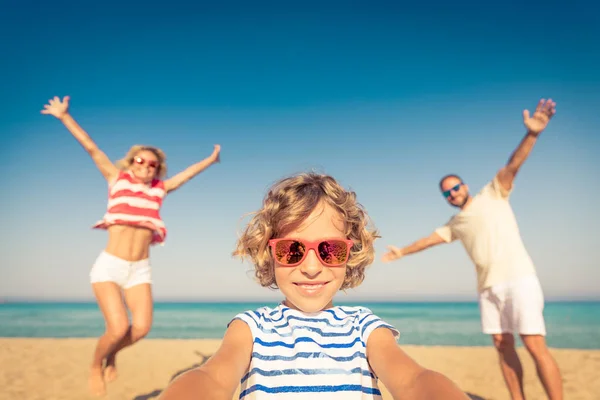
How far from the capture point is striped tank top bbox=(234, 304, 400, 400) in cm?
184

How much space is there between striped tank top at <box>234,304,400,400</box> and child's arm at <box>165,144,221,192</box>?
412 cm

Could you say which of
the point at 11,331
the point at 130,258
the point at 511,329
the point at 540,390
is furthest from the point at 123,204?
the point at 11,331

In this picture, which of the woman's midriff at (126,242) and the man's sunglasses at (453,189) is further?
the man's sunglasses at (453,189)

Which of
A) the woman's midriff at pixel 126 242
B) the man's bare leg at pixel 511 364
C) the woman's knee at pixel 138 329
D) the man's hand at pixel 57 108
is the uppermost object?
the man's hand at pixel 57 108

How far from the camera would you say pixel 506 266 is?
197 inches

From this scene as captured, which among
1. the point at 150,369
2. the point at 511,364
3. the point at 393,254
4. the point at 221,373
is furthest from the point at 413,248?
the point at 150,369

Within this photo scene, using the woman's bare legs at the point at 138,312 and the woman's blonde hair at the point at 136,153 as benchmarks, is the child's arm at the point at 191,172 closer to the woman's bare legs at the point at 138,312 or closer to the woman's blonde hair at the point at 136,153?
the woman's blonde hair at the point at 136,153

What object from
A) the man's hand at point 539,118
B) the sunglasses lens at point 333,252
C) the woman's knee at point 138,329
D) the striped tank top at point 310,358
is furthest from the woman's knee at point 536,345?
the woman's knee at point 138,329

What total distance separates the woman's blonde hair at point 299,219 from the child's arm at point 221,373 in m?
0.47

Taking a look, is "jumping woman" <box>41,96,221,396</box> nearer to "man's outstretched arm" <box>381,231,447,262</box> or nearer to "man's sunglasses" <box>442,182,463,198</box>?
"man's outstretched arm" <box>381,231,447,262</box>

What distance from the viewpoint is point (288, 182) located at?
2393 mm

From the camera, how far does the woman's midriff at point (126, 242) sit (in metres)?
5.27

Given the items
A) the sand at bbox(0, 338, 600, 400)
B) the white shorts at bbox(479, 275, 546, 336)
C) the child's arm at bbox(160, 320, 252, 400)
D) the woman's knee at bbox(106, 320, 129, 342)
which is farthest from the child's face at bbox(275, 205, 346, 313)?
the sand at bbox(0, 338, 600, 400)

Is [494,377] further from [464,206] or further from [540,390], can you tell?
[464,206]
